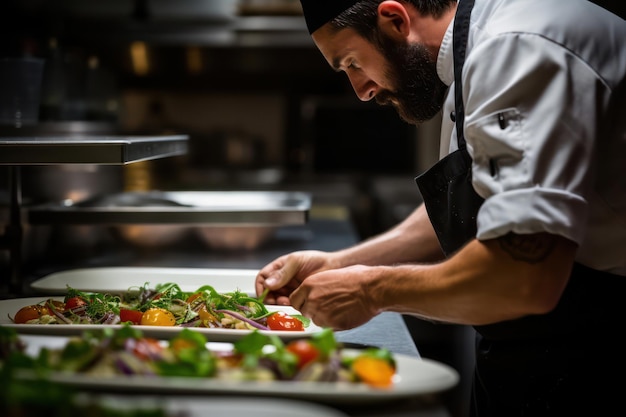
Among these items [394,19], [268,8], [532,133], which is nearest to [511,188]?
[532,133]

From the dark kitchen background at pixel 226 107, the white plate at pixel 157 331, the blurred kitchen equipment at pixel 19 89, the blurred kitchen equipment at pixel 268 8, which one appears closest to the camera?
the white plate at pixel 157 331

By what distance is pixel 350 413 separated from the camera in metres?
1.05

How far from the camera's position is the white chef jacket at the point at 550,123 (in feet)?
4.10

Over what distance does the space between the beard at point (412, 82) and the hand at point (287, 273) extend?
43cm

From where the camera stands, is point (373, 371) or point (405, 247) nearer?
point (373, 371)

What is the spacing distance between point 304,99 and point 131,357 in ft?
16.0

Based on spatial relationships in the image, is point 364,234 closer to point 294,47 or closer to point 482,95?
point 294,47

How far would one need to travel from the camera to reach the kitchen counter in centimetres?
107

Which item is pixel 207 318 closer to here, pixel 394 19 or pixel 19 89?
pixel 394 19

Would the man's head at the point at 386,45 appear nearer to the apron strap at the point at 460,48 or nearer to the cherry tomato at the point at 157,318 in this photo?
the apron strap at the point at 460,48

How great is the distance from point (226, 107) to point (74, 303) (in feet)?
14.3

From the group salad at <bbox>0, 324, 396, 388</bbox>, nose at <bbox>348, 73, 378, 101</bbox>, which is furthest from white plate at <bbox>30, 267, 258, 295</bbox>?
salad at <bbox>0, 324, 396, 388</bbox>

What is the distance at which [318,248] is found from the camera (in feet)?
9.35

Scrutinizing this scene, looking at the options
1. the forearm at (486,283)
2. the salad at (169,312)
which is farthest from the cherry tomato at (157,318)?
the forearm at (486,283)
